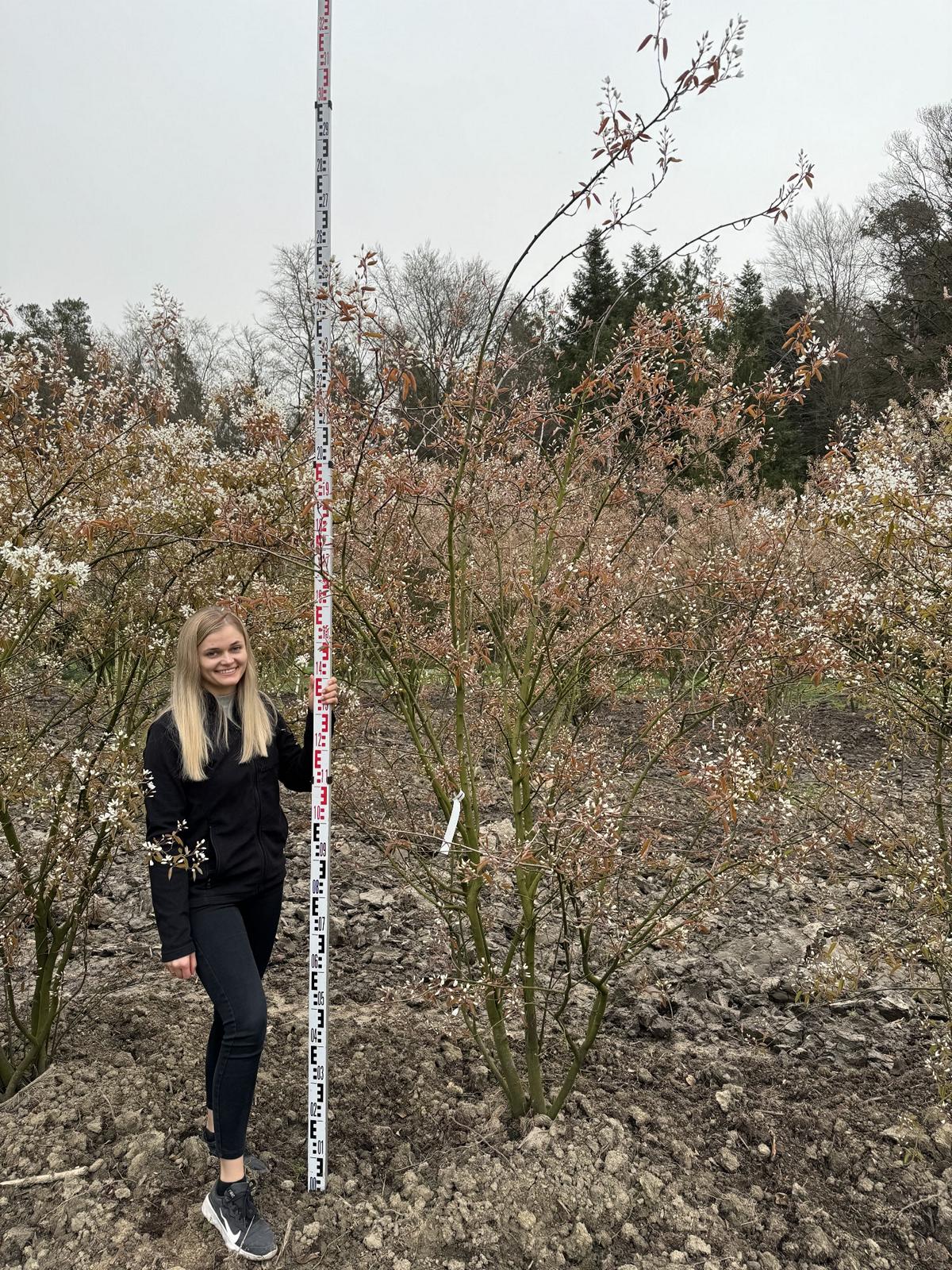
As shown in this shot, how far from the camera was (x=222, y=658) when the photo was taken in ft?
9.15

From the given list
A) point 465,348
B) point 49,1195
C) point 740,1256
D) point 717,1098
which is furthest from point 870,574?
point 49,1195

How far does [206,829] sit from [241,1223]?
1141mm

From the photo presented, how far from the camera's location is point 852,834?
2971mm

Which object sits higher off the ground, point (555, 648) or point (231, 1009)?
point (555, 648)

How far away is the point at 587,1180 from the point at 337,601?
6.96ft

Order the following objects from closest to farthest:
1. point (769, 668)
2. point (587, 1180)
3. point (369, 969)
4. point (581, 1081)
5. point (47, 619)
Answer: point (587, 1180), point (769, 668), point (581, 1081), point (47, 619), point (369, 969)

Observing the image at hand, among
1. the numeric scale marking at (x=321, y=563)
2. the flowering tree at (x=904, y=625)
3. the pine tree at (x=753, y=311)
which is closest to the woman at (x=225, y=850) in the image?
the numeric scale marking at (x=321, y=563)

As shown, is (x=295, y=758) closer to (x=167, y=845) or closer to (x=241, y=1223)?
(x=167, y=845)

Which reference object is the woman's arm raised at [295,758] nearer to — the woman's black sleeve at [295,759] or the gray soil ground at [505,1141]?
the woman's black sleeve at [295,759]

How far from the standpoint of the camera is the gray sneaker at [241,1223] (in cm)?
250

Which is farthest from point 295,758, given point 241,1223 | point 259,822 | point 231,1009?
point 241,1223

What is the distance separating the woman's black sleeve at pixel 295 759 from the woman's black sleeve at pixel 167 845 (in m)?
0.39

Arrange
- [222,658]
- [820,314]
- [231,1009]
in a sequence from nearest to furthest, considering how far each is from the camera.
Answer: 1. [231,1009]
2. [222,658]
3. [820,314]

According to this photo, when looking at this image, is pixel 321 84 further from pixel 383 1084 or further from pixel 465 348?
pixel 383 1084
